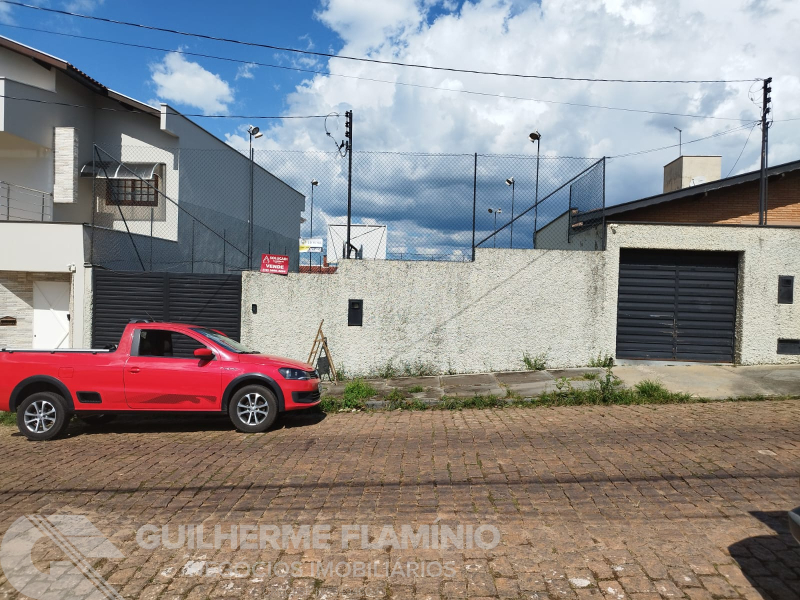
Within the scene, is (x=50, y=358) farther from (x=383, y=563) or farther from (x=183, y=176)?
(x=183, y=176)

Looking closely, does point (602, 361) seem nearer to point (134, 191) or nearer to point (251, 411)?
point (251, 411)

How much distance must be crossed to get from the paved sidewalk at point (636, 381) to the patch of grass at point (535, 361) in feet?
0.75

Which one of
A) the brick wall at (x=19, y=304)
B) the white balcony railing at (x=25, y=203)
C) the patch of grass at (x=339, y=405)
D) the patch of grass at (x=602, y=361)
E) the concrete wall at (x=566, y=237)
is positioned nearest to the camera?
the patch of grass at (x=339, y=405)

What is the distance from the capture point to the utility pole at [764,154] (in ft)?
42.5

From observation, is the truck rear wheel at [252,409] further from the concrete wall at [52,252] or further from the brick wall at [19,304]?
the brick wall at [19,304]

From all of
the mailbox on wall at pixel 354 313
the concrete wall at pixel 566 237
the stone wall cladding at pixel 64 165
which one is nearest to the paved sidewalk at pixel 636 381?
the mailbox on wall at pixel 354 313

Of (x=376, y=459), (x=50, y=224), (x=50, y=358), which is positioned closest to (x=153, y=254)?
(x=50, y=224)

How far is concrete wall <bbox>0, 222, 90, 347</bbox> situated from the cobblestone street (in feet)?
14.0

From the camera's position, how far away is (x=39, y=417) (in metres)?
8.01

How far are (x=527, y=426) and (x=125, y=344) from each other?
5.76 meters

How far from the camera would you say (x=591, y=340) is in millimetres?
11984

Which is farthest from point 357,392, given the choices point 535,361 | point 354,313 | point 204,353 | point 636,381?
point 636,381

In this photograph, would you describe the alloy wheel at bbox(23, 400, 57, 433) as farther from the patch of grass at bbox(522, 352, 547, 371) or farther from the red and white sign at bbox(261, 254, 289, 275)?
the patch of grass at bbox(522, 352, 547, 371)

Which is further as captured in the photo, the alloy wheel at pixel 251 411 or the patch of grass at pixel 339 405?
the patch of grass at pixel 339 405
